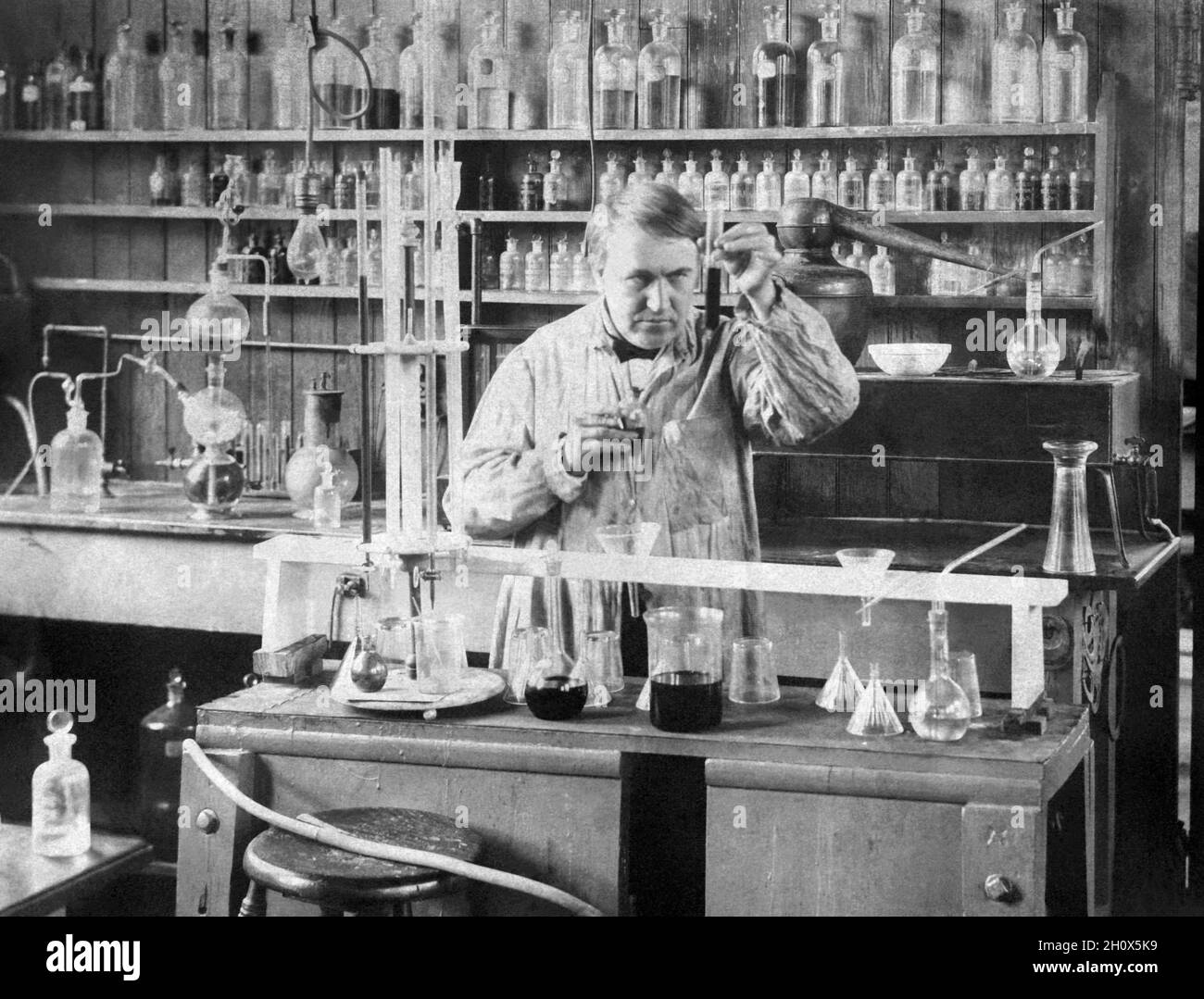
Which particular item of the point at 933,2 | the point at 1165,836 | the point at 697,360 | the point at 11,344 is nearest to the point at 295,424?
the point at 11,344

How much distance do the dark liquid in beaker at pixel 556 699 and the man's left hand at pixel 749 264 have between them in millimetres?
883

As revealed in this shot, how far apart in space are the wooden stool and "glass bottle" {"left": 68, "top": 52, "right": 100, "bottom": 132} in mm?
2538

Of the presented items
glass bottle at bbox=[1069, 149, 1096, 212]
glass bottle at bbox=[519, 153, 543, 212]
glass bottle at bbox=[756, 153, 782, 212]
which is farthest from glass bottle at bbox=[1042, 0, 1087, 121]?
glass bottle at bbox=[519, 153, 543, 212]

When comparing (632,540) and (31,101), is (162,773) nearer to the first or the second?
(632,540)

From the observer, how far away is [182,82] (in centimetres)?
439

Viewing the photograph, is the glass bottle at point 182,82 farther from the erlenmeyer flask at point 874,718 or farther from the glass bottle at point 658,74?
the erlenmeyer flask at point 874,718

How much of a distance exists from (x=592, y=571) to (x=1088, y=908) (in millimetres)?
959

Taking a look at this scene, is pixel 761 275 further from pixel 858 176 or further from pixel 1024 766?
pixel 1024 766

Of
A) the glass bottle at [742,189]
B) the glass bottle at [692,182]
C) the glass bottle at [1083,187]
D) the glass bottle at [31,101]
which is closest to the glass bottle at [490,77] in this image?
the glass bottle at [692,182]

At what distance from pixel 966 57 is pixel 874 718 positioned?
6.28ft

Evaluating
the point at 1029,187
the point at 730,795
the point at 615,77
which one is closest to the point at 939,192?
the point at 1029,187

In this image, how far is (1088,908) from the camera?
272 centimetres

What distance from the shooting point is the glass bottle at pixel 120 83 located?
4328 mm

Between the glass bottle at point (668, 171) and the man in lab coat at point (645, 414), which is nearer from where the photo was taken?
the man in lab coat at point (645, 414)
